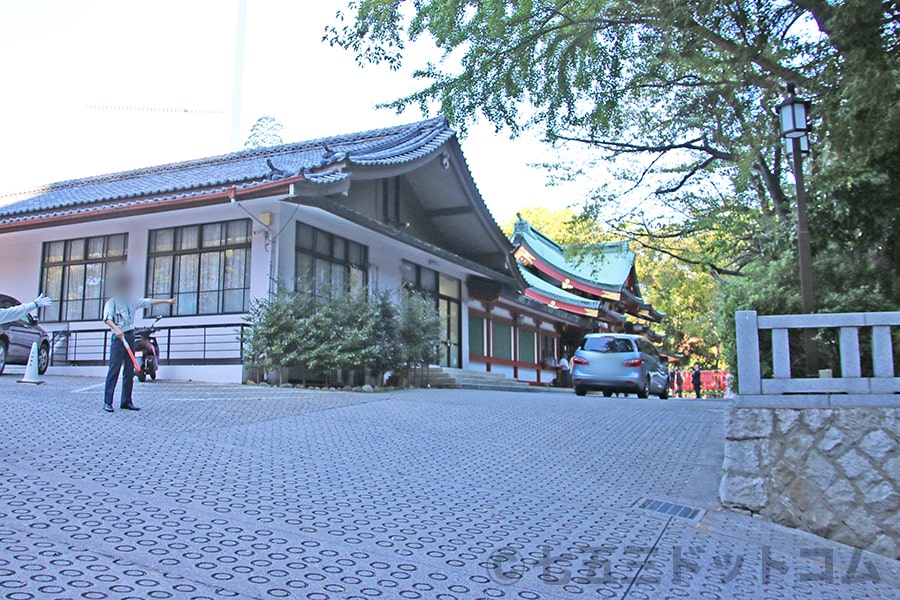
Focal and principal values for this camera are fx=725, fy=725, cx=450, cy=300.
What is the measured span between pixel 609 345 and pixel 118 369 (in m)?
11.4

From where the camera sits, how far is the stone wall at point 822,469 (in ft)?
19.0

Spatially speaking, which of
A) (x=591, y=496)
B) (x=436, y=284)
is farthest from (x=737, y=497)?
(x=436, y=284)

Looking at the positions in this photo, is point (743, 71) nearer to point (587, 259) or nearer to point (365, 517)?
point (365, 517)

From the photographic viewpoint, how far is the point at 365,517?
4.89 meters

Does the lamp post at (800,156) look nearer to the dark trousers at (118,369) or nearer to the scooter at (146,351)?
the dark trousers at (118,369)

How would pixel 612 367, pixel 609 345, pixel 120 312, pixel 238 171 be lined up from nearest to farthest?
pixel 120 312 < pixel 612 367 < pixel 609 345 < pixel 238 171

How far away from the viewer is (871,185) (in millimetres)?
9219

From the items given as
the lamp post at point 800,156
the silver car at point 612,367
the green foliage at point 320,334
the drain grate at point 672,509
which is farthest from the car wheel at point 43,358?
the lamp post at point 800,156

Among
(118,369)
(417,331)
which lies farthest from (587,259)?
(118,369)

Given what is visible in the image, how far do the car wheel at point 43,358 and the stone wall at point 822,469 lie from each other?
44.1 feet

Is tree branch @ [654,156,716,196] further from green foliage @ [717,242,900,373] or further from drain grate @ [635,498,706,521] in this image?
drain grate @ [635,498,706,521]

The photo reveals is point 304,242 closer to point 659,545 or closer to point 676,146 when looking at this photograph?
point 676,146

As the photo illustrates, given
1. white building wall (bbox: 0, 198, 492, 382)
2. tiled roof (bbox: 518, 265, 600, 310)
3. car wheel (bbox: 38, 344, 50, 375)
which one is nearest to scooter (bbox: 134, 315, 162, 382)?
white building wall (bbox: 0, 198, 492, 382)

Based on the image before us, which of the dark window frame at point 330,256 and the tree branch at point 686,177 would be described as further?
the tree branch at point 686,177
